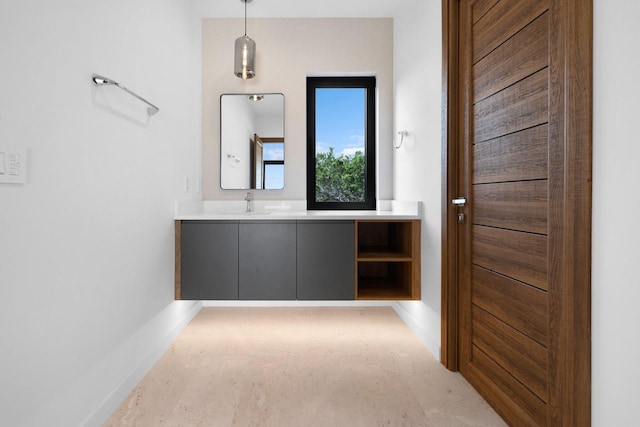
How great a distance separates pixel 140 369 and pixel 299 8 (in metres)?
2.65

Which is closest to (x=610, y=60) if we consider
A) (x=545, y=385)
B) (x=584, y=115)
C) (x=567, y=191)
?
(x=584, y=115)

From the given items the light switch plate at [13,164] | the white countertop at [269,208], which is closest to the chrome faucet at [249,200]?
the white countertop at [269,208]

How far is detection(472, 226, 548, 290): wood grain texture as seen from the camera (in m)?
1.31

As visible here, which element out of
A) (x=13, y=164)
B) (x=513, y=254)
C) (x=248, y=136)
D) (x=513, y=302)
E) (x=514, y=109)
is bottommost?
(x=513, y=302)

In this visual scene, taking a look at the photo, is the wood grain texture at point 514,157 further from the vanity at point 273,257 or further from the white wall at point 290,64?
the white wall at point 290,64

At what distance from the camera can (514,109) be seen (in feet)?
4.81

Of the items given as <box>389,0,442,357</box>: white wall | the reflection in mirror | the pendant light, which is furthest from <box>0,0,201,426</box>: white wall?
<box>389,0,442,357</box>: white wall

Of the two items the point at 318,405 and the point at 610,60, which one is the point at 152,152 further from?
the point at 610,60

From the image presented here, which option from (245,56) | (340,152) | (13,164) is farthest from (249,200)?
(13,164)

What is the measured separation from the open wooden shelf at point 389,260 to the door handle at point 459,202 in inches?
17.8

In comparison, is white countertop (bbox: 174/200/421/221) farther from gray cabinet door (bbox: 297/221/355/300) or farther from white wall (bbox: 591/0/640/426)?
white wall (bbox: 591/0/640/426)

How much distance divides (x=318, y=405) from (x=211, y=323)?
1306 mm

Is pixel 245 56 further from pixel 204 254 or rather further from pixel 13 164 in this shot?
pixel 13 164

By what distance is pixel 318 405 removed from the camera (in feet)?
5.44
